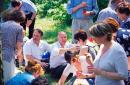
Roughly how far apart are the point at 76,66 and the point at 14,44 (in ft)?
3.49

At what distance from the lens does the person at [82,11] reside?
30.8 ft

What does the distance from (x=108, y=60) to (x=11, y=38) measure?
8.36ft

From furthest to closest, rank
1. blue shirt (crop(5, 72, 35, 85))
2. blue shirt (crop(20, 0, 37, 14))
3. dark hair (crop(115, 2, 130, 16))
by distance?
blue shirt (crop(20, 0, 37, 14)) → dark hair (crop(115, 2, 130, 16)) → blue shirt (crop(5, 72, 35, 85))

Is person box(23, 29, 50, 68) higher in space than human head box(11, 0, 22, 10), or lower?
lower

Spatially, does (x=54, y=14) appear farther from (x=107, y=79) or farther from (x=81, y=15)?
(x=107, y=79)

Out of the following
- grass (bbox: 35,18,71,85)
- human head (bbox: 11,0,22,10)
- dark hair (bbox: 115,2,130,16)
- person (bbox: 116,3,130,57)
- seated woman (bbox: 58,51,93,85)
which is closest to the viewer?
person (bbox: 116,3,130,57)

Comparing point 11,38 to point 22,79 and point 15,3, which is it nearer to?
point 22,79

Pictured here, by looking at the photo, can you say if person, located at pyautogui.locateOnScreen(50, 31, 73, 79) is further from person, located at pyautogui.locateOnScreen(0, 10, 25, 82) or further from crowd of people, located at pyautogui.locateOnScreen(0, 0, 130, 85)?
person, located at pyautogui.locateOnScreen(0, 10, 25, 82)

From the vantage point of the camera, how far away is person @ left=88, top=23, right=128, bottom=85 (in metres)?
4.98

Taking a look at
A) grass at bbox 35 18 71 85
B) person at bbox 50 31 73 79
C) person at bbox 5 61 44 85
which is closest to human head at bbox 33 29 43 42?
person at bbox 50 31 73 79

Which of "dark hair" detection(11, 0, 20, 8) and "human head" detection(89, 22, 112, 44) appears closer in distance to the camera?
"human head" detection(89, 22, 112, 44)

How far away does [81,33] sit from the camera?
26.1 ft

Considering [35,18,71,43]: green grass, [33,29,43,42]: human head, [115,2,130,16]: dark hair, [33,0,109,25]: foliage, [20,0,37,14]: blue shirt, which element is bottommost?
[35,18,71,43]: green grass

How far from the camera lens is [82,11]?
942 centimetres
